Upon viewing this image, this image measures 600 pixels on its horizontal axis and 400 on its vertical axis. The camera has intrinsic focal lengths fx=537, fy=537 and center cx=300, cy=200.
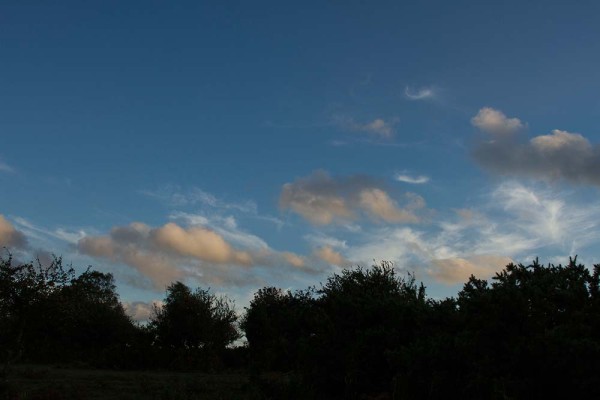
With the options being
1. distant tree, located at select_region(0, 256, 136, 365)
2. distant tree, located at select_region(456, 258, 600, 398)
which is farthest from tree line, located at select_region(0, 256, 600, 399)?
distant tree, located at select_region(0, 256, 136, 365)

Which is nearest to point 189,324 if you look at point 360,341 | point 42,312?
point 42,312

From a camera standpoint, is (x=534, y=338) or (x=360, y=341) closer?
(x=534, y=338)

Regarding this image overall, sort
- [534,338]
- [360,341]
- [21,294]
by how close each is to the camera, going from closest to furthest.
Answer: [534,338]
[360,341]
[21,294]

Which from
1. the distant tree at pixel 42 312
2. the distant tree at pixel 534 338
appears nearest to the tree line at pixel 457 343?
the distant tree at pixel 534 338

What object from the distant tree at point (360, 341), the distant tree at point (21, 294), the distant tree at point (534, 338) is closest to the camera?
the distant tree at point (534, 338)

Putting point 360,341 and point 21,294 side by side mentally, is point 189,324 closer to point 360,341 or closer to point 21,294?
point 21,294

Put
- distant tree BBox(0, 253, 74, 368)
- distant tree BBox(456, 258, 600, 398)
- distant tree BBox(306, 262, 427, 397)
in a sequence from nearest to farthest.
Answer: distant tree BBox(456, 258, 600, 398) < distant tree BBox(306, 262, 427, 397) < distant tree BBox(0, 253, 74, 368)

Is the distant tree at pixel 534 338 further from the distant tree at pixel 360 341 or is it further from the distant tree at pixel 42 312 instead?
the distant tree at pixel 42 312

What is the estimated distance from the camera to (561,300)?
12.1 meters

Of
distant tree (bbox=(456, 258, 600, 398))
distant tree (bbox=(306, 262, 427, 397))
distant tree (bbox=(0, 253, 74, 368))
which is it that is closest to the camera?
distant tree (bbox=(456, 258, 600, 398))

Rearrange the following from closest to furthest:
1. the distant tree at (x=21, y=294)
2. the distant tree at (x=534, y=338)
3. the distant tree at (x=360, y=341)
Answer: the distant tree at (x=534, y=338), the distant tree at (x=360, y=341), the distant tree at (x=21, y=294)

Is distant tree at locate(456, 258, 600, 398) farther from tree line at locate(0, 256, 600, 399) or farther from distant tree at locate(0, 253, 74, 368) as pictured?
distant tree at locate(0, 253, 74, 368)

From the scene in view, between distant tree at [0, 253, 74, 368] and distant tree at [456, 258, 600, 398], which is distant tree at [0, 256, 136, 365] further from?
distant tree at [456, 258, 600, 398]

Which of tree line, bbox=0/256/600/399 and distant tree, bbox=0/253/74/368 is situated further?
distant tree, bbox=0/253/74/368
